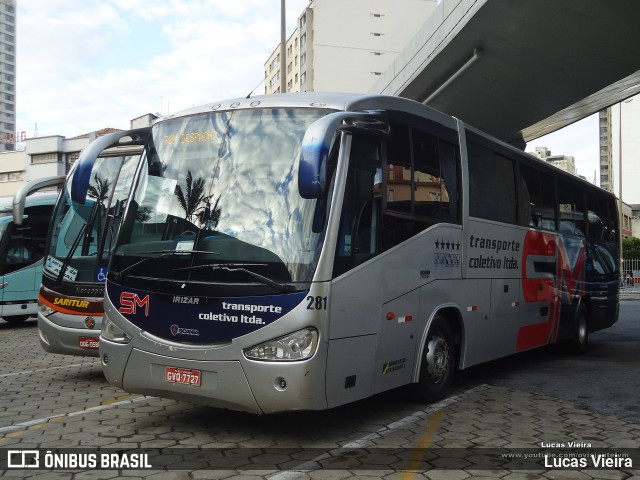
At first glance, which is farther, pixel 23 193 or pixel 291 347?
pixel 23 193

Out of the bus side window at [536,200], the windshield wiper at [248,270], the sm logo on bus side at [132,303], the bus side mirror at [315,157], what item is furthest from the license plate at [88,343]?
the bus side window at [536,200]

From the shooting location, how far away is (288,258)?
5629mm

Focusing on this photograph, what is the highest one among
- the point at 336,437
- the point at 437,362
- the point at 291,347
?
the point at 291,347

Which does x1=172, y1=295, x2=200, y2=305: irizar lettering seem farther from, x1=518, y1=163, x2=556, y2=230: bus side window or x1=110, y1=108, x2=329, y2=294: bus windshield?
x1=518, y1=163, x2=556, y2=230: bus side window

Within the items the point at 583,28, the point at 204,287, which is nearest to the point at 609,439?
the point at 204,287

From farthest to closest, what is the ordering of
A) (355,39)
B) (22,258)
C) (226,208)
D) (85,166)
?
(355,39) → (22,258) → (85,166) → (226,208)

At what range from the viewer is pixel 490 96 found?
18469 millimetres

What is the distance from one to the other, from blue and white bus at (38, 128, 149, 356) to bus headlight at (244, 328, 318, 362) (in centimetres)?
406

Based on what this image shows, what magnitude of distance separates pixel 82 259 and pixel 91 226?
1.76 feet

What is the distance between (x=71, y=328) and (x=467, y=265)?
5.15 m

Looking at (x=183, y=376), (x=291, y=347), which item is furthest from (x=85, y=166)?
(x=291, y=347)

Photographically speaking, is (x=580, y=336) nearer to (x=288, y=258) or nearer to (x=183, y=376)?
(x=288, y=258)

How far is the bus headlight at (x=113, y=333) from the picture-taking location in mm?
6254

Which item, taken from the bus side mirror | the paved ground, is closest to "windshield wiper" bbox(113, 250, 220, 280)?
the bus side mirror
